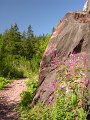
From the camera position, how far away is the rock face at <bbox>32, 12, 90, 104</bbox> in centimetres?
1141

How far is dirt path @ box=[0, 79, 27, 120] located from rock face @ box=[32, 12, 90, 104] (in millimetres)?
1371

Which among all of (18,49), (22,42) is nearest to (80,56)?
(18,49)

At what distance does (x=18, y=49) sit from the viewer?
129 ft

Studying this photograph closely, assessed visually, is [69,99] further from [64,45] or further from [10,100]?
[10,100]

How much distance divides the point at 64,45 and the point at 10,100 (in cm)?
439

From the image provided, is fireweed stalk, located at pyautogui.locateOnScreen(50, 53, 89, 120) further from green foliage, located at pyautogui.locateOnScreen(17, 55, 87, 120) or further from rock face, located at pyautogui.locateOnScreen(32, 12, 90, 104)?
rock face, located at pyautogui.locateOnScreen(32, 12, 90, 104)

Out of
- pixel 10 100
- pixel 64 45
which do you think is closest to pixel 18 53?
pixel 10 100

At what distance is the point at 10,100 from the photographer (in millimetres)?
15227

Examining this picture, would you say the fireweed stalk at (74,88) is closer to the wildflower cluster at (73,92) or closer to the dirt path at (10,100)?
the wildflower cluster at (73,92)

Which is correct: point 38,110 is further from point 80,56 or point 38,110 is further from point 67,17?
point 67,17

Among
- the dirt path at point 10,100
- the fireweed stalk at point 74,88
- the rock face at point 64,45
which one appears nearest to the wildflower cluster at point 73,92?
the fireweed stalk at point 74,88

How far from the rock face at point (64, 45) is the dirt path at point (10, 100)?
1.37m

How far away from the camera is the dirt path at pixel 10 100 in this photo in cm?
1238

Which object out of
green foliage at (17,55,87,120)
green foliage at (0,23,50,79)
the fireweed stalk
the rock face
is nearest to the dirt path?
the rock face
